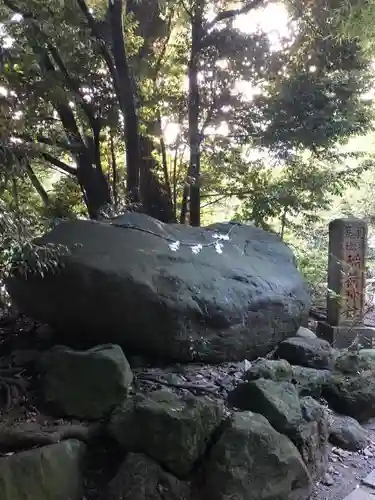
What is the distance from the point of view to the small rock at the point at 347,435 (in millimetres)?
3354

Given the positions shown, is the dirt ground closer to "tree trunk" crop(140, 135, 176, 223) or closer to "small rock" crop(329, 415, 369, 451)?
"small rock" crop(329, 415, 369, 451)

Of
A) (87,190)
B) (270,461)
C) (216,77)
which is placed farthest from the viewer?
(216,77)

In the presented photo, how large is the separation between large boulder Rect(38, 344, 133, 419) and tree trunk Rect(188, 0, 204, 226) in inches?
140

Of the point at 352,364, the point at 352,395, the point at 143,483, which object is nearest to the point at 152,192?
the point at 352,364

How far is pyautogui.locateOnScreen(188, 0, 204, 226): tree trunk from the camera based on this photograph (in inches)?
241

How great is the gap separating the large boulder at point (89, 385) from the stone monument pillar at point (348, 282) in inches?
111

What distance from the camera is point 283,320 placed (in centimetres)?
422

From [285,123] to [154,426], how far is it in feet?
14.5

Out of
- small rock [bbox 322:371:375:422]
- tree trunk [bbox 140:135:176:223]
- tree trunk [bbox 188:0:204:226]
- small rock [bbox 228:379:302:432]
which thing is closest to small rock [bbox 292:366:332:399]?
small rock [bbox 322:371:375:422]

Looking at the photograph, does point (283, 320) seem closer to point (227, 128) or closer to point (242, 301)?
point (242, 301)

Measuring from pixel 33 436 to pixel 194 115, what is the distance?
4.70m

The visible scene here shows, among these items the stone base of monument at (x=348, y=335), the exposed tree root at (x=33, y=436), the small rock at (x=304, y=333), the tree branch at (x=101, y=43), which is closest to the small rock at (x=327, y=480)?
the exposed tree root at (x=33, y=436)

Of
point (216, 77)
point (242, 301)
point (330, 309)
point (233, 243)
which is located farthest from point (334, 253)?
point (216, 77)

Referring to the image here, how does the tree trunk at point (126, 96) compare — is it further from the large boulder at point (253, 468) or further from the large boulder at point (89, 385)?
the large boulder at point (253, 468)
